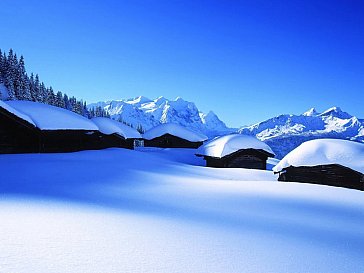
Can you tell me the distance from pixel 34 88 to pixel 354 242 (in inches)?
3225

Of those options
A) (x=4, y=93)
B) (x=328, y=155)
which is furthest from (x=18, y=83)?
(x=328, y=155)

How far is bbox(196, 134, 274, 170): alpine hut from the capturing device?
2675 centimetres

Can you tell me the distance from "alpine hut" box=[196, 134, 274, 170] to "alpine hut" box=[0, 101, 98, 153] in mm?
12584

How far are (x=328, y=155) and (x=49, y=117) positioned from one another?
60.0 feet

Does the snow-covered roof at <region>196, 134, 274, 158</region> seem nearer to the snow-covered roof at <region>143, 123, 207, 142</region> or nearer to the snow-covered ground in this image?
the snow-covered roof at <region>143, 123, 207, 142</region>

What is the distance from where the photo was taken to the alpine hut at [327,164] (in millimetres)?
15016

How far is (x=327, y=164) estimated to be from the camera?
15594mm

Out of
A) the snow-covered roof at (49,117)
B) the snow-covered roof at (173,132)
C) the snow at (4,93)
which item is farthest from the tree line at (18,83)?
the snow-covered roof at (49,117)

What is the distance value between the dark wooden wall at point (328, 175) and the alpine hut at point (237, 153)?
30.5 feet

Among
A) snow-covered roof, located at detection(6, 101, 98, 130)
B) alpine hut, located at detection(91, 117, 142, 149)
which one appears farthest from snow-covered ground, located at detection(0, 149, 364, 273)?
alpine hut, located at detection(91, 117, 142, 149)

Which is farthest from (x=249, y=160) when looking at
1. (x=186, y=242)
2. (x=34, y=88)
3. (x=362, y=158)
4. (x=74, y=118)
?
(x=34, y=88)

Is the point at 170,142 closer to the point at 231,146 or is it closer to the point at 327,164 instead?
the point at 231,146

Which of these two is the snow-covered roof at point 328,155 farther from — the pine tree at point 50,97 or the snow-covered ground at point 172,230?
the pine tree at point 50,97

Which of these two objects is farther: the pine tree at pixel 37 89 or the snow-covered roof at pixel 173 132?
the pine tree at pixel 37 89
